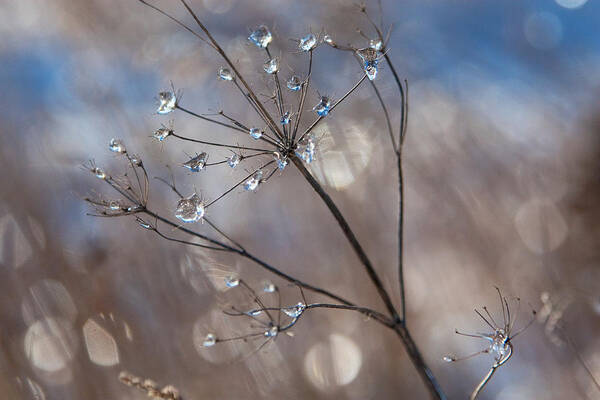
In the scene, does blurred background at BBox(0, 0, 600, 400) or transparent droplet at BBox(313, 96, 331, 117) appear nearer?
transparent droplet at BBox(313, 96, 331, 117)

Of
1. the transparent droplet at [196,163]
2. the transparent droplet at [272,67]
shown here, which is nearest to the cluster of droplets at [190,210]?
the transparent droplet at [196,163]

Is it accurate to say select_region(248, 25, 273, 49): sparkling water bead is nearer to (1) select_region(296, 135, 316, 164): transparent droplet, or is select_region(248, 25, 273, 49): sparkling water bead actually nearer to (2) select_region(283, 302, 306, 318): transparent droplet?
(1) select_region(296, 135, 316, 164): transparent droplet

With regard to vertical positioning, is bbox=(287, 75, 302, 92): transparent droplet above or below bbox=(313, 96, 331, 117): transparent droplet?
above

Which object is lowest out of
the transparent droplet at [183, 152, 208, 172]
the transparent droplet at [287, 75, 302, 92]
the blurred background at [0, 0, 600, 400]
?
the transparent droplet at [183, 152, 208, 172]

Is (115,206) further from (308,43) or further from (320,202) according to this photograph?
(320,202)

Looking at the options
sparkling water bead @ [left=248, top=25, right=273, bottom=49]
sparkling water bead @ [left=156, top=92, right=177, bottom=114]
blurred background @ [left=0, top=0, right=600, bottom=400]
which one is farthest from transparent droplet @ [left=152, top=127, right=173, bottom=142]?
blurred background @ [left=0, top=0, right=600, bottom=400]

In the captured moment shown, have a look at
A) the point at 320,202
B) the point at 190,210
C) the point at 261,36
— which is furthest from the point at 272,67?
the point at 320,202

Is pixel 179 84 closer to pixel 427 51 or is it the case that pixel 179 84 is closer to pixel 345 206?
pixel 345 206

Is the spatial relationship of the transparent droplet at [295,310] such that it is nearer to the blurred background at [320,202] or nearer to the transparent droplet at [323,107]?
the transparent droplet at [323,107]
